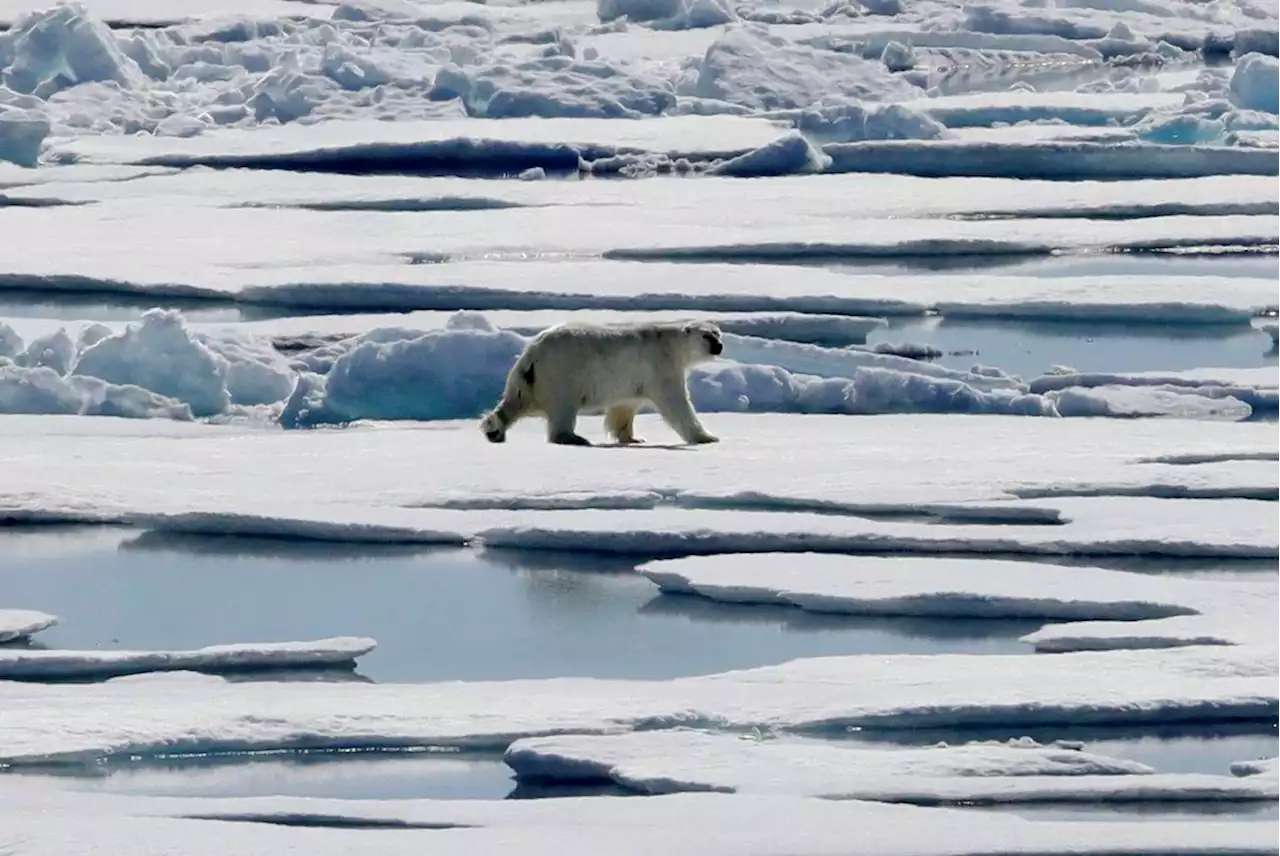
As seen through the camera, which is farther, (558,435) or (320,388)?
(320,388)

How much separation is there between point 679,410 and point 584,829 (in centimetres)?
310

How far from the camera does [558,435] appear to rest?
6.50m

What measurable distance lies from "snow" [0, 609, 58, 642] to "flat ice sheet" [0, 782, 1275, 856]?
3.53ft

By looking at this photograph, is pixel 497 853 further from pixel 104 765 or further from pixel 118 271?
pixel 118 271

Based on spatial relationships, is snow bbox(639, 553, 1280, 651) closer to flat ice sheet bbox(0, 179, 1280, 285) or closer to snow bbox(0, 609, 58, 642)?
snow bbox(0, 609, 58, 642)

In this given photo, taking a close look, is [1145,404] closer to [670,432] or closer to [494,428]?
[670,432]

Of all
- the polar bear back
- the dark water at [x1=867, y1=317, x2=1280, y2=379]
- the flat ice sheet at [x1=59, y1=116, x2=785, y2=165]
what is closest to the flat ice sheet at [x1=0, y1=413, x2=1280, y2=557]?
the polar bear back

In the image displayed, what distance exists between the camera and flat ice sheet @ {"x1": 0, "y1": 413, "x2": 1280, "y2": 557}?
216 inches

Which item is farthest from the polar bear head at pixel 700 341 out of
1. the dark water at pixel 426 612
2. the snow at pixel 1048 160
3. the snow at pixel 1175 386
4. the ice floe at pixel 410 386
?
the snow at pixel 1048 160

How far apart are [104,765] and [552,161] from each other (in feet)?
33.1

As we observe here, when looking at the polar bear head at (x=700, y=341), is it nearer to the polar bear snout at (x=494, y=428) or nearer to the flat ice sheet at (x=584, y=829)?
the polar bear snout at (x=494, y=428)

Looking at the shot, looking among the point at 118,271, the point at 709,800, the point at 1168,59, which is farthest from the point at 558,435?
the point at 1168,59

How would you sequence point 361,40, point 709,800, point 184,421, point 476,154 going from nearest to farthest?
point 709,800, point 184,421, point 476,154, point 361,40

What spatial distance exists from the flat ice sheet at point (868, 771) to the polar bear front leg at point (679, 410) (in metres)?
2.62
